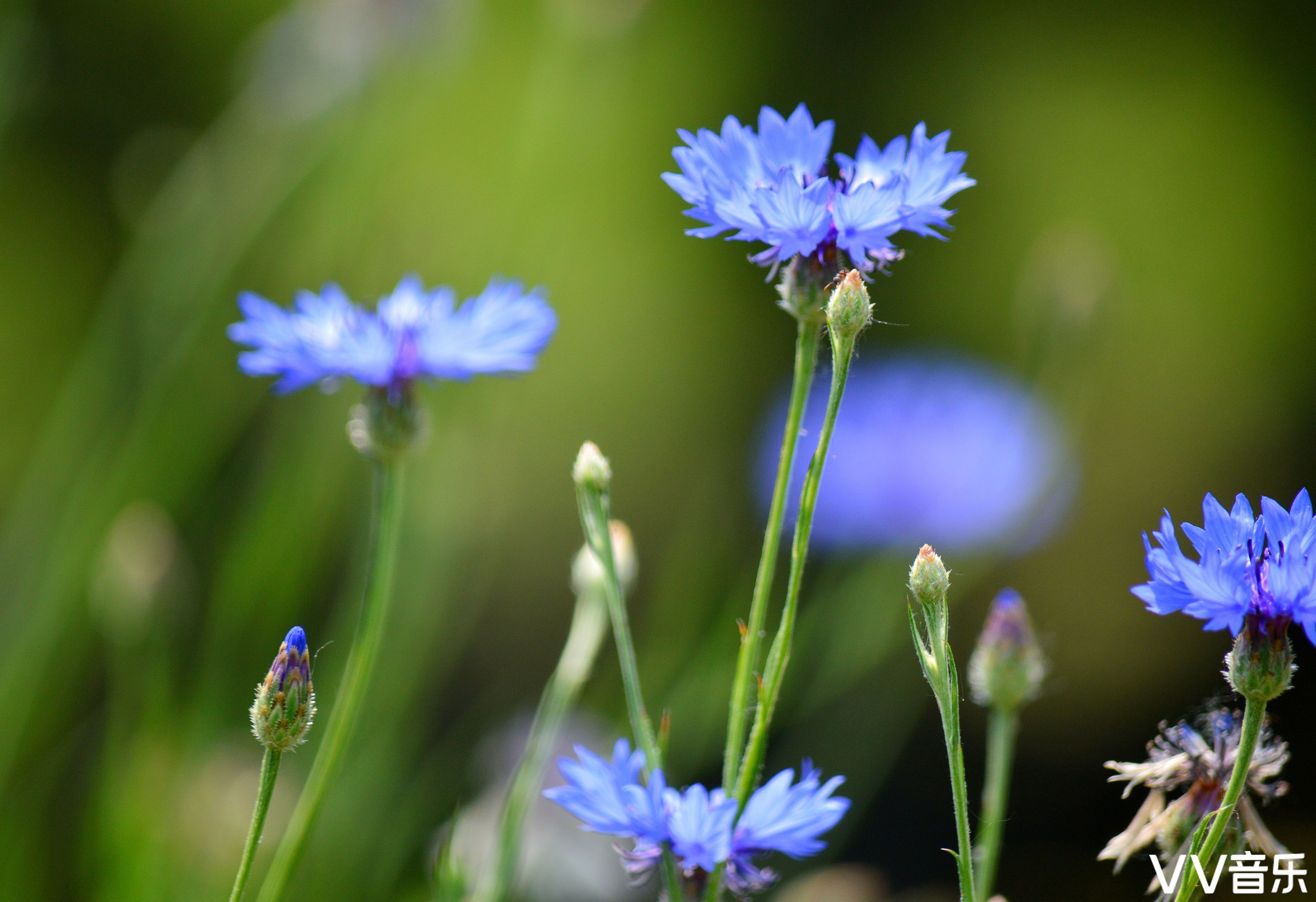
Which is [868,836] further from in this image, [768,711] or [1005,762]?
[768,711]

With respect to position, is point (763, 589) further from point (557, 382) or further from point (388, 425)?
point (557, 382)

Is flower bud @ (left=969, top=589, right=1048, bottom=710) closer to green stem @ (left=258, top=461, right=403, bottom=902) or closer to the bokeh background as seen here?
the bokeh background

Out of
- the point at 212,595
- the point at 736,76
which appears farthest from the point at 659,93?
the point at 212,595

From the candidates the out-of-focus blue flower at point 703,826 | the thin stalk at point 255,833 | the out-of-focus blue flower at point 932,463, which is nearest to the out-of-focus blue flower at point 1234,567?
the out-of-focus blue flower at point 703,826

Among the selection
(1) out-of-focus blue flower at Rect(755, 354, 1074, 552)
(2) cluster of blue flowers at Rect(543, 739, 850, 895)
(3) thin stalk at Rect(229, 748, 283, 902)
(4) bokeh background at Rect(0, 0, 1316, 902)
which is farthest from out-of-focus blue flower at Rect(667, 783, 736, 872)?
(1) out-of-focus blue flower at Rect(755, 354, 1074, 552)

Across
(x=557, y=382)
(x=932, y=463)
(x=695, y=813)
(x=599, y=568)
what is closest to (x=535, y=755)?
(x=599, y=568)
